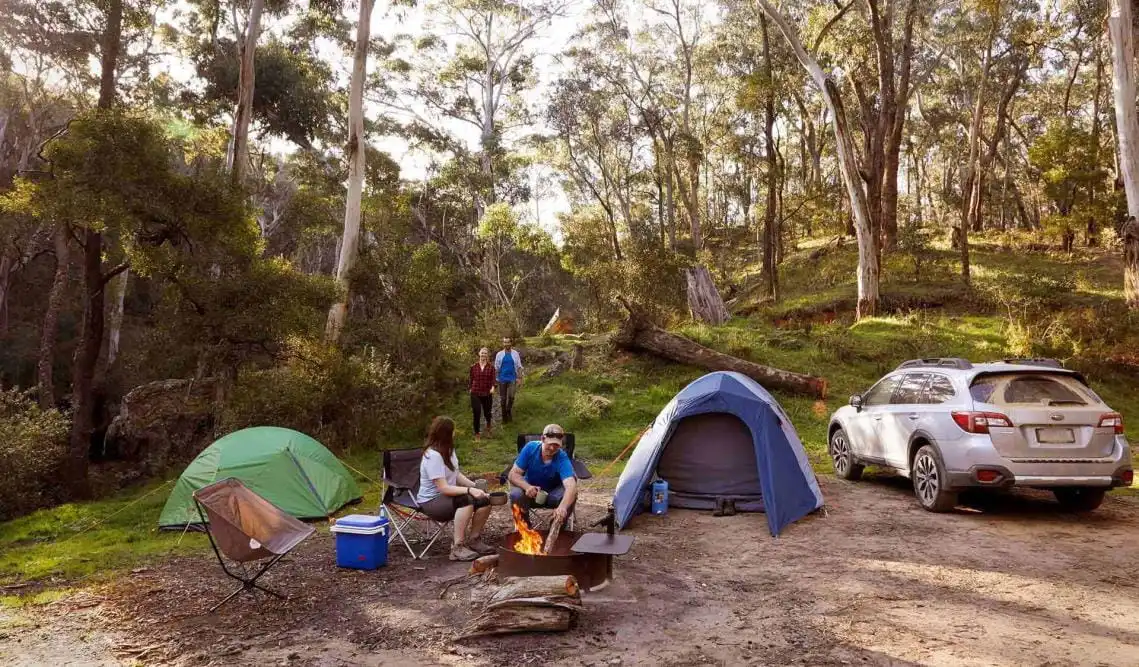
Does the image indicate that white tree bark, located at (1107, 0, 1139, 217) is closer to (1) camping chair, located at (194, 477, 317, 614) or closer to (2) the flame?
(2) the flame

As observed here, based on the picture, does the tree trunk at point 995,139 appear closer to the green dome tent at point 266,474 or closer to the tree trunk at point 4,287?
the green dome tent at point 266,474

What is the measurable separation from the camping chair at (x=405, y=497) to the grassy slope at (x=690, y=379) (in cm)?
148

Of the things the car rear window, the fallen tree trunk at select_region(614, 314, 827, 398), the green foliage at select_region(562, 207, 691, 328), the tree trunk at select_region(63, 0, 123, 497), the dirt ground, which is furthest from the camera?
the green foliage at select_region(562, 207, 691, 328)

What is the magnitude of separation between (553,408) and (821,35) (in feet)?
41.1

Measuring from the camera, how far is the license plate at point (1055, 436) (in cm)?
675

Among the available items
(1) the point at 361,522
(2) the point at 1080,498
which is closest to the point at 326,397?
(1) the point at 361,522

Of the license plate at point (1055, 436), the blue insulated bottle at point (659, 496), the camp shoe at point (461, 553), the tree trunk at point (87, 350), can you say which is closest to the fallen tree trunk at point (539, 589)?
the camp shoe at point (461, 553)

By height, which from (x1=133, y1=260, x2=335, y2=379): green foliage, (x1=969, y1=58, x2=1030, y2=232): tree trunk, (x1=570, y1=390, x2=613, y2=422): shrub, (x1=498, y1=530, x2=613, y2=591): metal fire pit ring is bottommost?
(x1=498, y1=530, x2=613, y2=591): metal fire pit ring

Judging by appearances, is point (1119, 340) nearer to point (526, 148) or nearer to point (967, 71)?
point (967, 71)

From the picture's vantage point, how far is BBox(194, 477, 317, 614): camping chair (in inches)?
197

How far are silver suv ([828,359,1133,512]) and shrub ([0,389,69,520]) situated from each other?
11.5 meters

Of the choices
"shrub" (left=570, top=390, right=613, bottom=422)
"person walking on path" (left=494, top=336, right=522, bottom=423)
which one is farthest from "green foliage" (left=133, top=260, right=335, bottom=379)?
"shrub" (left=570, top=390, right=613, bottom=422)

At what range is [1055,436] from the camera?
6766mm

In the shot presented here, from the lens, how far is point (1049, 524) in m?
7.15
